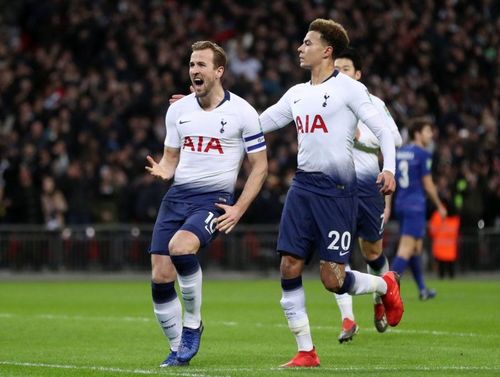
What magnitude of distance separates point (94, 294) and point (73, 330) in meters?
7.61

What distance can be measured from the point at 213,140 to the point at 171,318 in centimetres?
147

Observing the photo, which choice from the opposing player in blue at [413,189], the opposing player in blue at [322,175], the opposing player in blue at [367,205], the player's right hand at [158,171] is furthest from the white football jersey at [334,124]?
the opposing player in blue at [413,189]

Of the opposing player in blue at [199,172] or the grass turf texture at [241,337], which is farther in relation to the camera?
the opposing player in blue at [199,172]

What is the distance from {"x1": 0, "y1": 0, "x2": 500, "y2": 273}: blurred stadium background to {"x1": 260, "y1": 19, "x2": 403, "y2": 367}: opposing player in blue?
16.2 meters

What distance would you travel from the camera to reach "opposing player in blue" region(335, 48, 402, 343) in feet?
44.8

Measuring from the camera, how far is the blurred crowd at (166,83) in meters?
28.2

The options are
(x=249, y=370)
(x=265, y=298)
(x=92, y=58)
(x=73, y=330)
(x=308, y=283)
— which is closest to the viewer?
(x=249, y=370)

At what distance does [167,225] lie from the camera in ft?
36.8

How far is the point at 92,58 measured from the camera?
3231cm

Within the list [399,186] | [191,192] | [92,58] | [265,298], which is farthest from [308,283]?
[191,192]

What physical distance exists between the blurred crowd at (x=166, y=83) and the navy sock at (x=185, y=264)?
16811 millimetres

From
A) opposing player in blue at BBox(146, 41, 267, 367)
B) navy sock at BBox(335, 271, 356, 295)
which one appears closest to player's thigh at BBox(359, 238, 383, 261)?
navy sock at BBox(335, 271, 356, 295)

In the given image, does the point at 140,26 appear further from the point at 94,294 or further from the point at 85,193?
the point at 94,294

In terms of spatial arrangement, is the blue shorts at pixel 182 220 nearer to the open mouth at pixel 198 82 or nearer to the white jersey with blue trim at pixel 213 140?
the white jersey with blue trim at pixel 213 140
